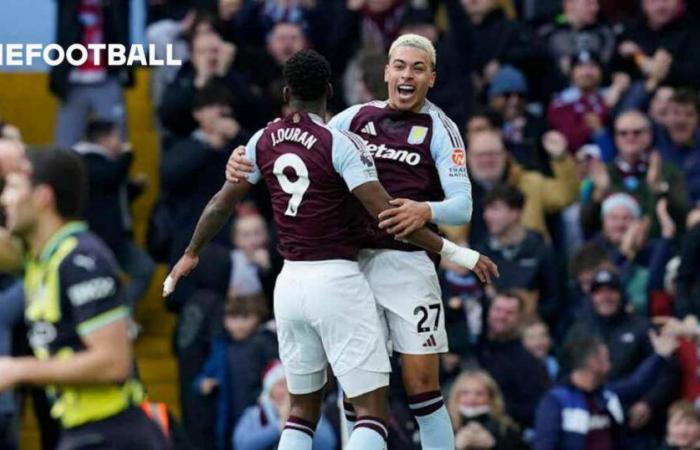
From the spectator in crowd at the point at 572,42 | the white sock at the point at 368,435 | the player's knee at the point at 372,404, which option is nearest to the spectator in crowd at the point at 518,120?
the spectator in crowd at the point at 572,42

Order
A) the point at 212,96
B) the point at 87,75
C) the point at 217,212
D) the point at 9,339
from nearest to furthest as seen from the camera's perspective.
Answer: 1. the point at 217,212
2. the point at 9,339
3. the point at 212,96
4. the point at 87,75

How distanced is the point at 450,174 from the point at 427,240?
45cm

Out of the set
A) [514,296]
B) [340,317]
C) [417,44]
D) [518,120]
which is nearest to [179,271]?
[340,317]

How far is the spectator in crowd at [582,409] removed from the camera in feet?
45.7

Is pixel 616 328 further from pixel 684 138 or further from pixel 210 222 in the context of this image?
pixel 210 222

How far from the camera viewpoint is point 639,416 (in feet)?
46.8

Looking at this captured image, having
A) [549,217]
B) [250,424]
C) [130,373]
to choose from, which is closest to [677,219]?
[549,217]

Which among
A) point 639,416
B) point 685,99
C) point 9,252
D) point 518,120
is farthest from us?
point 518,120

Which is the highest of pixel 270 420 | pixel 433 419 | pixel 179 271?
pixel 179 271

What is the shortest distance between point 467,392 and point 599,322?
53.1 inches

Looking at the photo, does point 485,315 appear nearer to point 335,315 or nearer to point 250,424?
point 250,424

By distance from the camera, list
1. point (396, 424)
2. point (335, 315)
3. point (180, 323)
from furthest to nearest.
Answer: point (180, 323) → point (396, 424) → point (335, 315)

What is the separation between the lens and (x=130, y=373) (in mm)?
8508

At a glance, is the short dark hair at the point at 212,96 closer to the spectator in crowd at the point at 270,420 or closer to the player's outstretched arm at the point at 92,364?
the spectator in crowd at the point at 270,420
